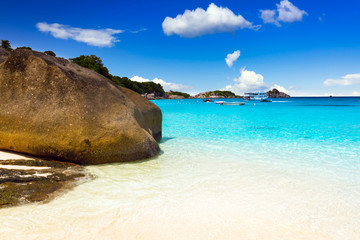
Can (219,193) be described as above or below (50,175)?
below

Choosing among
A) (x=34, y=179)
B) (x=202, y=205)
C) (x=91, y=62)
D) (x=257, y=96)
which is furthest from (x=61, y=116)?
(x=257, y=96)

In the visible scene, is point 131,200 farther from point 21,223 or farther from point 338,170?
point 338,170

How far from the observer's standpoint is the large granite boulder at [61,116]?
228 inches


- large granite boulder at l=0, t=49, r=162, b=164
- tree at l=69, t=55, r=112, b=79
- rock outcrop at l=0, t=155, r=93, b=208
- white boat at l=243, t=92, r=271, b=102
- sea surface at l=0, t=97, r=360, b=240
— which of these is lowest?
sea surface at l=0, t=97, r=360, b=240

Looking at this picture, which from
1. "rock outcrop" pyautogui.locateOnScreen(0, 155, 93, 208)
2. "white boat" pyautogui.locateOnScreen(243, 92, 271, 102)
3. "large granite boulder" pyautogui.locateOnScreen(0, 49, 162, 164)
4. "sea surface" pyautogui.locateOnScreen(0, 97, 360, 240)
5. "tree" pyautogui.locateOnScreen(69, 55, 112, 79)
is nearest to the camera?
"sea surface" pyautogui.locateOnScreen(0, 97, 360, 240)

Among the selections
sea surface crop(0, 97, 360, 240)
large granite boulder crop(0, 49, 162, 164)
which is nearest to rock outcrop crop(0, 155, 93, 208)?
sea surface crop(0, 97, 360, 240)

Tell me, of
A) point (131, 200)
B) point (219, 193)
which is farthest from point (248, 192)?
point (131, 200)

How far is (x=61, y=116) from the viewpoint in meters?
5.92

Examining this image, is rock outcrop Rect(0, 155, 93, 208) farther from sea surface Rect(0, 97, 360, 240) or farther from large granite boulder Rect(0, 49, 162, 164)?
large granite boulder Rect(0, 49, 162, 164)

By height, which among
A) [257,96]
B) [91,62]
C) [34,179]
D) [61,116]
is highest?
[91,62]

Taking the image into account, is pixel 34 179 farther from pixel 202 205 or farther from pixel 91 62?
pixel 91 62

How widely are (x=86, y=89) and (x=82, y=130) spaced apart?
1.31 m

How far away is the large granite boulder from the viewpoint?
5.80 meters

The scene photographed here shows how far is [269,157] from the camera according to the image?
7762mm
